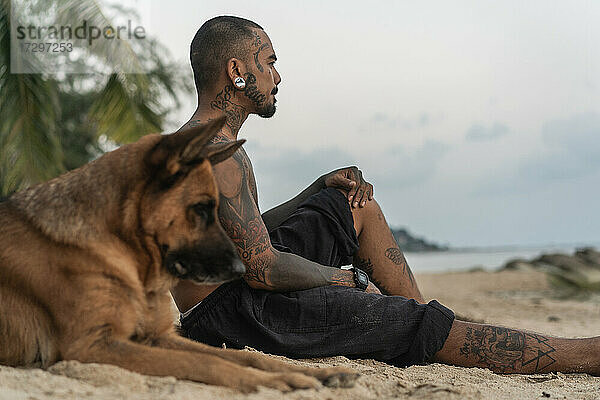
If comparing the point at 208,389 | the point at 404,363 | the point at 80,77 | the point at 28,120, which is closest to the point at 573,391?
the point at 404,363

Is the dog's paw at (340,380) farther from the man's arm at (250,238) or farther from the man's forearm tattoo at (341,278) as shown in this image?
the man's forearm tattoo at (341,278)

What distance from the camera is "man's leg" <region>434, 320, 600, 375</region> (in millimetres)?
4027

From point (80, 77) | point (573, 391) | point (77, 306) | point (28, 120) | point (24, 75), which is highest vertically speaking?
point (80, 77)

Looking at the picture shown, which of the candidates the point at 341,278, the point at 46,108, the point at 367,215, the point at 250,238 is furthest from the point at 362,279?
the point at 46,108

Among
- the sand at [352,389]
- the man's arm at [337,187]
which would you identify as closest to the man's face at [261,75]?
the man's arm at [337,187]

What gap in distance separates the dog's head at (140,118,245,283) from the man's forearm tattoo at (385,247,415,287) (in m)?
1.86

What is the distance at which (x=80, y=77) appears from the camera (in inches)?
829

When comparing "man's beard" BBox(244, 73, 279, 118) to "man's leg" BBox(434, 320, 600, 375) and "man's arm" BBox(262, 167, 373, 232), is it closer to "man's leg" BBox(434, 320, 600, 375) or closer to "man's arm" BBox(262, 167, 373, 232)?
"man's arm" BBox(262, 167, 373, 232)

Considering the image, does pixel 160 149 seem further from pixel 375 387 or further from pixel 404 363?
pixel 404 363

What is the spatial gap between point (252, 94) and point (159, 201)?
1.68 m

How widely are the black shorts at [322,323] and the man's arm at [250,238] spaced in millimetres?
108

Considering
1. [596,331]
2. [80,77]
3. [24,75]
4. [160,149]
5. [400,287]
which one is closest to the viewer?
[160,149]

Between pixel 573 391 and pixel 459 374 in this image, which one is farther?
pixel 459 374

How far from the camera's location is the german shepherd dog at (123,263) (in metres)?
2.82
